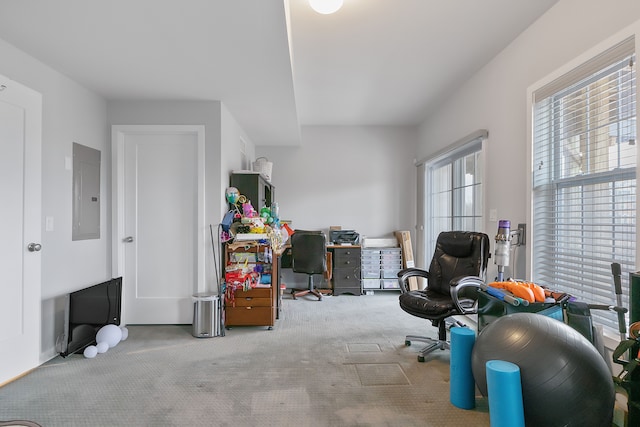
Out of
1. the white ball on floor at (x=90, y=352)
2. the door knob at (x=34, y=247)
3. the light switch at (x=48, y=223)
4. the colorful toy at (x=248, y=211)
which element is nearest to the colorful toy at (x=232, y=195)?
the colorful toy at (x=248, y=211)

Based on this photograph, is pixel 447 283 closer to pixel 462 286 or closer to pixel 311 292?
pixel 462 286

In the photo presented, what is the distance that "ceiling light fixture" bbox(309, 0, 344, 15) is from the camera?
2227 millimetres

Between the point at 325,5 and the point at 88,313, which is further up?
the point at 325,5

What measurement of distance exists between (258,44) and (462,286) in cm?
234

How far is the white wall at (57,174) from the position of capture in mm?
2682

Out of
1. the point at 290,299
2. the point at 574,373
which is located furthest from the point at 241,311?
the point at 574,373

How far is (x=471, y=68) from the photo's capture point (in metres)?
3.47

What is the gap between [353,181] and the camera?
19.1 ft

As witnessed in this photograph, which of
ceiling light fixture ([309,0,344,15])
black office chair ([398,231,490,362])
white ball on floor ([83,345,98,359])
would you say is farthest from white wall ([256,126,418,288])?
ceiling light fixture ([309,0,344,15])

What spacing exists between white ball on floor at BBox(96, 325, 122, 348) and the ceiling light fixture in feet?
10.3

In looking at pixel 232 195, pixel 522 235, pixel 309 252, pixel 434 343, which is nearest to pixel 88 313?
pixel 232 195

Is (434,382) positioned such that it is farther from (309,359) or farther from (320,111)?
(320,111)

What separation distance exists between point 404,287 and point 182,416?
1.98m

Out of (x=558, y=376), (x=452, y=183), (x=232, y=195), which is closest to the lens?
(x=558, y=376)
